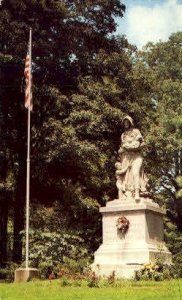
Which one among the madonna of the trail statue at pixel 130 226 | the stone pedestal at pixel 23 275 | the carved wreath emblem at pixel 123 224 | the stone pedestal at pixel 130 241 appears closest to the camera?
the stone pedestal at pixel 23 275

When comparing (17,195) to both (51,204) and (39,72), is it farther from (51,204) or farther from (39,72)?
(39,72)

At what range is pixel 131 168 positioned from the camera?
20.4 metres

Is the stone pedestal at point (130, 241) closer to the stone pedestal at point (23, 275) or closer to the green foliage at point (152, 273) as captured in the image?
the green foliage at point (152, 273)

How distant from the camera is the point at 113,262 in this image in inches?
752

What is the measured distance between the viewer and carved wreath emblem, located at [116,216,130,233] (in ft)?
63.7

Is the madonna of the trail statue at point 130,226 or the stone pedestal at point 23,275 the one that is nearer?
the stone pedestal at point 23,275

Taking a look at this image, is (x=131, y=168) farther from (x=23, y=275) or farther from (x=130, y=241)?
(x=23, y=275)

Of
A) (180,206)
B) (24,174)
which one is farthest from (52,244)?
(180,206)

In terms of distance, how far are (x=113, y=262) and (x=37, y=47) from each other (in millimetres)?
13566

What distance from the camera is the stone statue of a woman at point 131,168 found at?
2006cm

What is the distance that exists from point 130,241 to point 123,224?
64 centimetres

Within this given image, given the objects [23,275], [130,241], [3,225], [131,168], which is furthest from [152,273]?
[3,225]

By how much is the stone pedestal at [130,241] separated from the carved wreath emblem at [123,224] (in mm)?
118

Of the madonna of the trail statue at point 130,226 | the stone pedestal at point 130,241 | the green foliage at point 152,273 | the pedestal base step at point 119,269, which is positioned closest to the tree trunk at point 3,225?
the madonna of the trail statue at point 130,226
